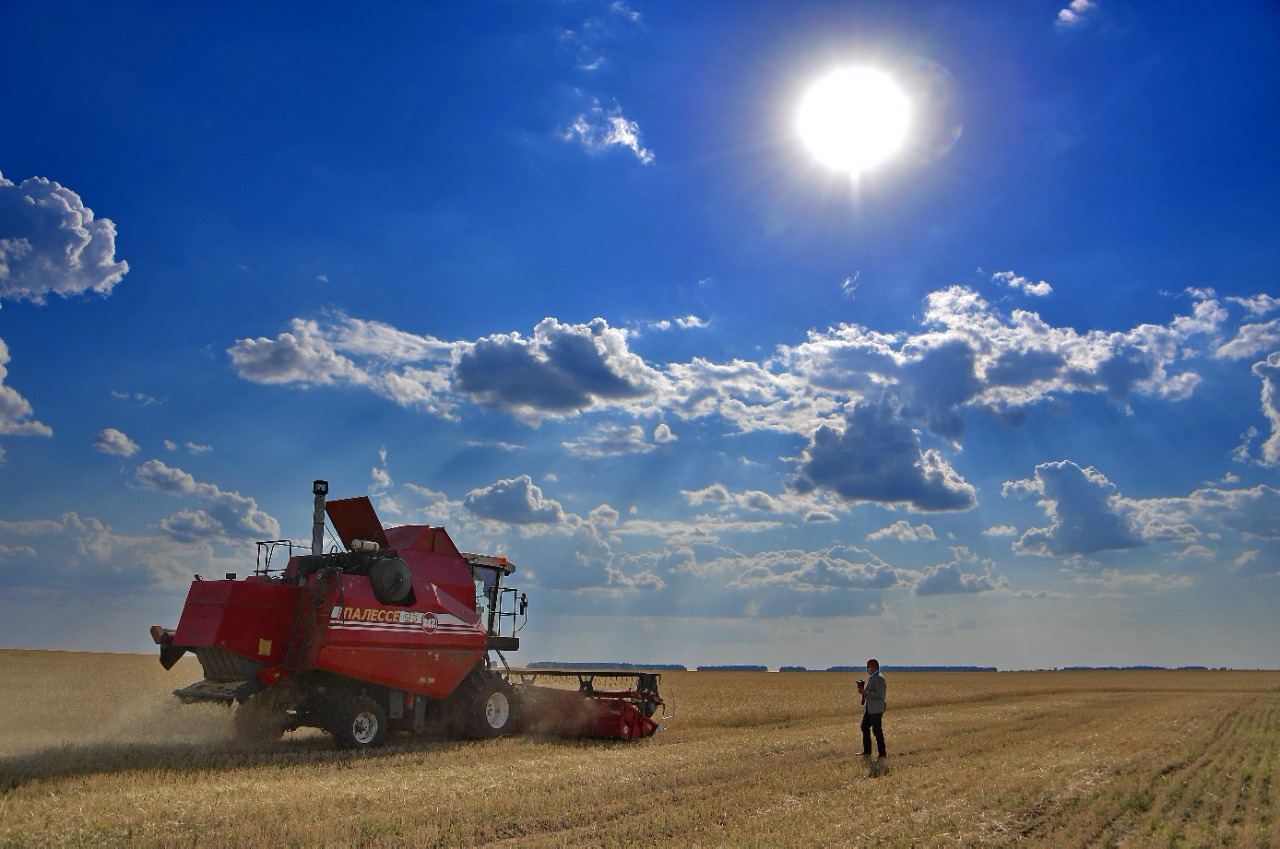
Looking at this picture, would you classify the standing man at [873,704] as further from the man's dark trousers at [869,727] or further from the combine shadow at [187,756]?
the combine shadow at [187,756]

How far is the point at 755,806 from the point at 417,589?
373 inches

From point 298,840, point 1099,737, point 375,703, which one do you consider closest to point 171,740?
point 375,703

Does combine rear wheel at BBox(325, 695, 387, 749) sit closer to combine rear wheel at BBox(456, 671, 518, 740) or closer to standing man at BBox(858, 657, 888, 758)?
combine rear wheel at BBox(456, 671, 518, 740)

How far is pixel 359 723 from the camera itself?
678 inches

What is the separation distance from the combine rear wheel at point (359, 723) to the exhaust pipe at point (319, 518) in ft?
10.7

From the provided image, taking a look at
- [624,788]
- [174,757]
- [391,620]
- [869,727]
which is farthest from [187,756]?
[869,727]

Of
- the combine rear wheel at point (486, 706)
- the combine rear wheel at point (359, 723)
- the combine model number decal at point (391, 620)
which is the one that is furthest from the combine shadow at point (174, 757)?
the combine model number decal at point (391, 620)

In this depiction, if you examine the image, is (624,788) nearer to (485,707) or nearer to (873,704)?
(873,704)

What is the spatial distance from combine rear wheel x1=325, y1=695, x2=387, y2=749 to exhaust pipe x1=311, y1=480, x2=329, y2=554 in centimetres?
325

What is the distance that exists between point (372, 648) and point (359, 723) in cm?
136

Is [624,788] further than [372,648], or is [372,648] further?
[372,648]

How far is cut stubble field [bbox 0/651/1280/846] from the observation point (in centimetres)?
993

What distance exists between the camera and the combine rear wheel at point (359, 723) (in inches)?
660

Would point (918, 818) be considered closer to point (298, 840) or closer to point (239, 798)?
point (298, 840)
